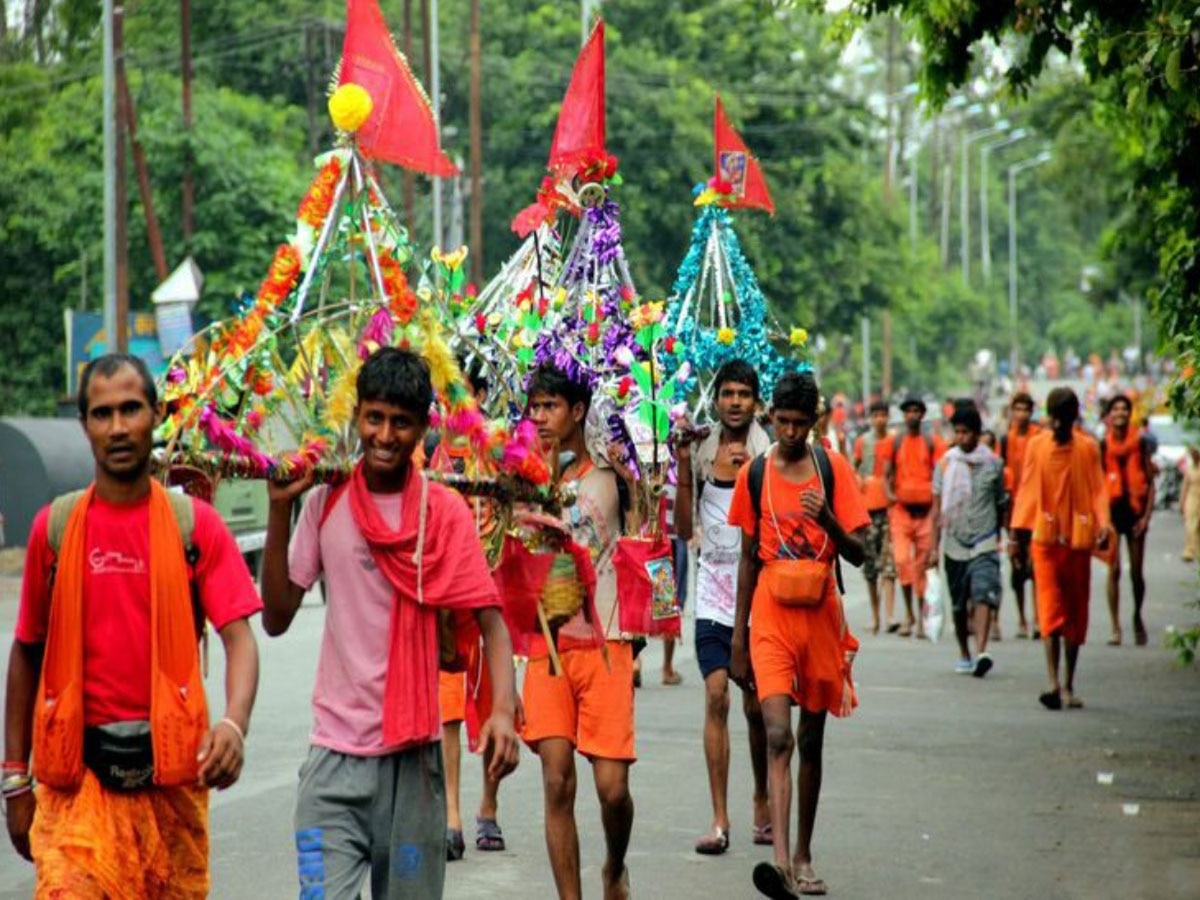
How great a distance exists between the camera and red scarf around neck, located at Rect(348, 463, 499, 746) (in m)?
5.60

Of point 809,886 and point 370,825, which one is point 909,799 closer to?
point 809,886

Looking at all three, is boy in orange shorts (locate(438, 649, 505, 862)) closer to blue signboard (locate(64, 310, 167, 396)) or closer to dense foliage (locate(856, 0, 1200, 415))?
dense foliage (locate(856, 0, 1200, 415))

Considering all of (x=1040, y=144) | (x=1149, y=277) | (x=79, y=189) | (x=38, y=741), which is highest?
(x=1040, y=144)

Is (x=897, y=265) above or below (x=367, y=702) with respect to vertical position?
above

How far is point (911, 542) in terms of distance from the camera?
1825 centimetres

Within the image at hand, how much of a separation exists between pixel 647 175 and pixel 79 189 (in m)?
12.4

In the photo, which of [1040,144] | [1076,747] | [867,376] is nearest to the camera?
[1076,747]

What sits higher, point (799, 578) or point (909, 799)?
point (799, 578)

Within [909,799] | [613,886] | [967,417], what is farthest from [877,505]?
[613,886]

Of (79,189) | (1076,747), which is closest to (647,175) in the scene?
(79,189)

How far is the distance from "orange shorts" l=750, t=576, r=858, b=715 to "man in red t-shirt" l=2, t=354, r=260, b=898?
3572mm

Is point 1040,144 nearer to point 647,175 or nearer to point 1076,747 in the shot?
point 647,175

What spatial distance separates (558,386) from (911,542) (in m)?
10.8

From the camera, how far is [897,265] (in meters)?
50.5
